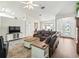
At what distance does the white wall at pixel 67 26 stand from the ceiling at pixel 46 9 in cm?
13

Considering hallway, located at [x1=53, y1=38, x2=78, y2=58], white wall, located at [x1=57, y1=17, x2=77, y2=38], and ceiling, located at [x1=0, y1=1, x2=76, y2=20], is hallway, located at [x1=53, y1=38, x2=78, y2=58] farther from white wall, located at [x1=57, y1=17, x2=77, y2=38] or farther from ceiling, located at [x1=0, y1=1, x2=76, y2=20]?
ceiling, located at [x1=0, y1=1, x2=76, y2=20]

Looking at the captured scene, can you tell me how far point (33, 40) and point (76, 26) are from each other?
1.22m

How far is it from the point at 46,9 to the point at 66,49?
1173mm

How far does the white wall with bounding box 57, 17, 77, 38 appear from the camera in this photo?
255 cm

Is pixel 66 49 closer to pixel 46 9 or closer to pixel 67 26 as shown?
pixel 67 26

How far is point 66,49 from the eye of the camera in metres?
2.62

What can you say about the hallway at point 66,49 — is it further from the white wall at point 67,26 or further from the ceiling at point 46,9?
the ceiling at point 46,9

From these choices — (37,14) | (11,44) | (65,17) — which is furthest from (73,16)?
(11,44)

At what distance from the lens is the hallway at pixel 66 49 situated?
8.43ft

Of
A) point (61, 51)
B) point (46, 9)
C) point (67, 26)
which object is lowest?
point (61, 51)

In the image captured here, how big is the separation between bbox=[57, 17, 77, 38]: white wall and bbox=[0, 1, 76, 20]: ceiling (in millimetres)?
129

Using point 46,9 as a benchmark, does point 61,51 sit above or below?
below

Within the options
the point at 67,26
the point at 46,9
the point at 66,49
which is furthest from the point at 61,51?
the point at 46,9

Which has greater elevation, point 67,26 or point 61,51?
point 67,26
